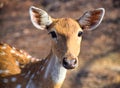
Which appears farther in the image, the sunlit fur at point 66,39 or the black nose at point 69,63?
the sunlit fur at point 66,39

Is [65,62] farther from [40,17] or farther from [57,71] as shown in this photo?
[40,17]

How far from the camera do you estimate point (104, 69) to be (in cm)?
1000

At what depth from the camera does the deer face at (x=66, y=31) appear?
227 inches

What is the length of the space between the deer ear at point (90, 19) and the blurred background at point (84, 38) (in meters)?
3.07

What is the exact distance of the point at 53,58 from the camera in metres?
6.16

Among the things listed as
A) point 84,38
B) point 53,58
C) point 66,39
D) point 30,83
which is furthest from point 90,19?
point 84,38

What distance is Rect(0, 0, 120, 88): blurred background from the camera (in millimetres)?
9680

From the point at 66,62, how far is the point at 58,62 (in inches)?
16.6

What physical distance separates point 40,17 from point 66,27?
0.45 metres

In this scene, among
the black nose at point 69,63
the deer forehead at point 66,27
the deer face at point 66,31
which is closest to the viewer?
the black nose at point 69,63

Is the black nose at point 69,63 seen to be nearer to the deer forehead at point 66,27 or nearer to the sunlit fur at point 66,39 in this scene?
the sunlit fur at point 66,39

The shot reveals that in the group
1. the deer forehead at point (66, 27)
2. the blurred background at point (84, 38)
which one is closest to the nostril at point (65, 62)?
the deer forehead at point (66, 27)

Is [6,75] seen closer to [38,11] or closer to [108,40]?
[38,11]

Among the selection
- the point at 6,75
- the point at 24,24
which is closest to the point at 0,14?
the point at 24,24
